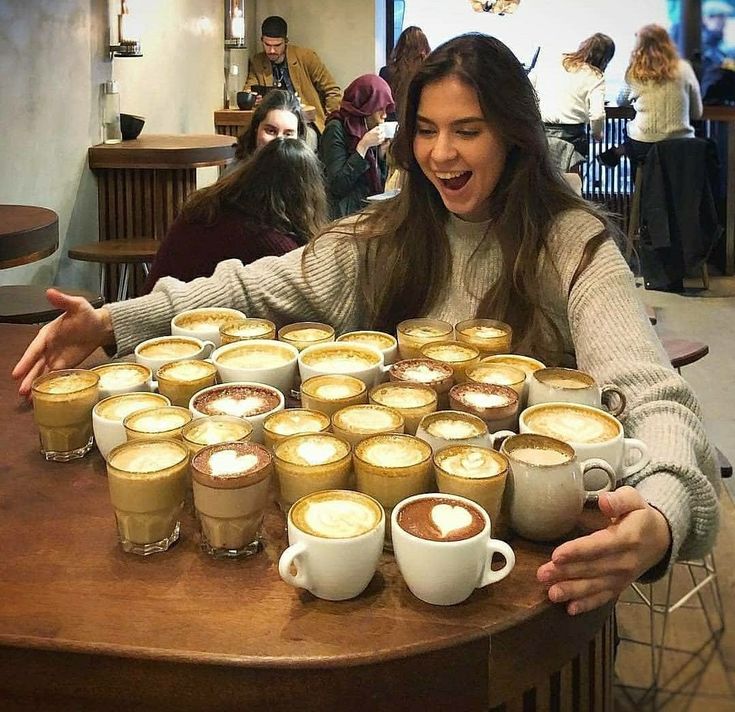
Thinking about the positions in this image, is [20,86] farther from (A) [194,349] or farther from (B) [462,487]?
(B) [462,487]

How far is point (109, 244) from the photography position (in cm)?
446

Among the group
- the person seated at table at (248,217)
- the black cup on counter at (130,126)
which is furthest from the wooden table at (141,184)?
the person seated at table at (248,217)

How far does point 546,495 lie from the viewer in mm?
1126

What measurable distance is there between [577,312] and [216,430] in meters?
0.85

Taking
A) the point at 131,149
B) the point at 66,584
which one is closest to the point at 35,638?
the point at 66,584

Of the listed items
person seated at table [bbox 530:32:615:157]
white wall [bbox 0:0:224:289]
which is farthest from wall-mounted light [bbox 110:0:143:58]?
person seated at table [bbox 530:32:615:157]

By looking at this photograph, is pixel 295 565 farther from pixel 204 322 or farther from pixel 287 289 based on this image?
pixel 287 289

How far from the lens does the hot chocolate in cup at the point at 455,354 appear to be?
160 cm

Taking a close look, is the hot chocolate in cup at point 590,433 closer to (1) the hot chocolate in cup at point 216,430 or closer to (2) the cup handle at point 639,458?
(2) the cup handle at point 639,458

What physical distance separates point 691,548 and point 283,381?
0.74 metres

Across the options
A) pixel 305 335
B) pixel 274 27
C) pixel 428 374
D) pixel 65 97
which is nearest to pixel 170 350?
pixel 305 335

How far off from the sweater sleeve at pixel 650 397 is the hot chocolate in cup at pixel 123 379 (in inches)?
31.2

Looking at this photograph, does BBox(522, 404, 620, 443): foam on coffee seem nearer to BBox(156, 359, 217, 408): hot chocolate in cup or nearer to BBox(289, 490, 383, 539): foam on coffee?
BBox(289, 490, 383, 539): foam on coffee

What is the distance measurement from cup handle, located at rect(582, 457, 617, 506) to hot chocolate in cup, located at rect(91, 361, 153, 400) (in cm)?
74
